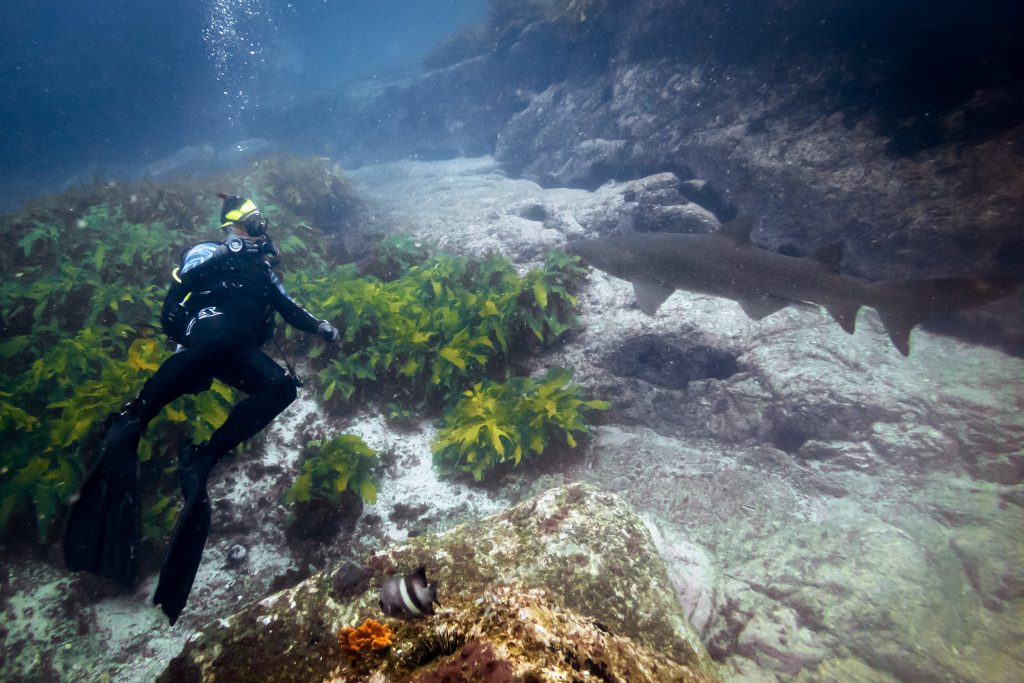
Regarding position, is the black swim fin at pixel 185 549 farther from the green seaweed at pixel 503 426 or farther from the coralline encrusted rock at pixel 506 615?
the green seaweed at pixel 503 426

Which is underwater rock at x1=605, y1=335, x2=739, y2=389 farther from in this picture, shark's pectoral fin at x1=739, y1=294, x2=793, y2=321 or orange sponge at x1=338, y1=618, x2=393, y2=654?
orange sponge at x1=338, y1=618, x2=393, y2=654

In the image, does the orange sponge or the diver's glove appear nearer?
the orange sponge

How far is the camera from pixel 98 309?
232 inches

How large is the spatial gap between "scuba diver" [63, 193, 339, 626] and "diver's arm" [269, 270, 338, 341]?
2 cm

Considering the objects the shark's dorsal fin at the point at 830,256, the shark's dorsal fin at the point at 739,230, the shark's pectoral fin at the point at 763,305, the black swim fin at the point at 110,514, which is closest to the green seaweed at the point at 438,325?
the black swim fin at the point at 110,514

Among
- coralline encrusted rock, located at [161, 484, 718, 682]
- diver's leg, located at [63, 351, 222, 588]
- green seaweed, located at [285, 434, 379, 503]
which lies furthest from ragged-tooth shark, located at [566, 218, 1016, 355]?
diver's leg, located at [63, 351, 222, 588]

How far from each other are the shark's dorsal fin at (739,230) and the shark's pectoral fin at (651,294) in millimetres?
1001

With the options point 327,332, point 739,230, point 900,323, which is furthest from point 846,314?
point 327,332

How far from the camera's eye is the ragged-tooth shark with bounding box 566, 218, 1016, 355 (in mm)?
4309

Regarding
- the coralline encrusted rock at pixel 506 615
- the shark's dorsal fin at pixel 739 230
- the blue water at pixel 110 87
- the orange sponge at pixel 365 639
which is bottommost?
the coralline encrusted rock at pixel 506 615

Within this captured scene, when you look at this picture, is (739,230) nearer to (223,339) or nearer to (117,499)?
(223,339)

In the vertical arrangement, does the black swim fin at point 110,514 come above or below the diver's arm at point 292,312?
below

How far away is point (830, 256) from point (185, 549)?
23.1 feet

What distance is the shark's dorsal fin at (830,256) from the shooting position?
4.62 meters
